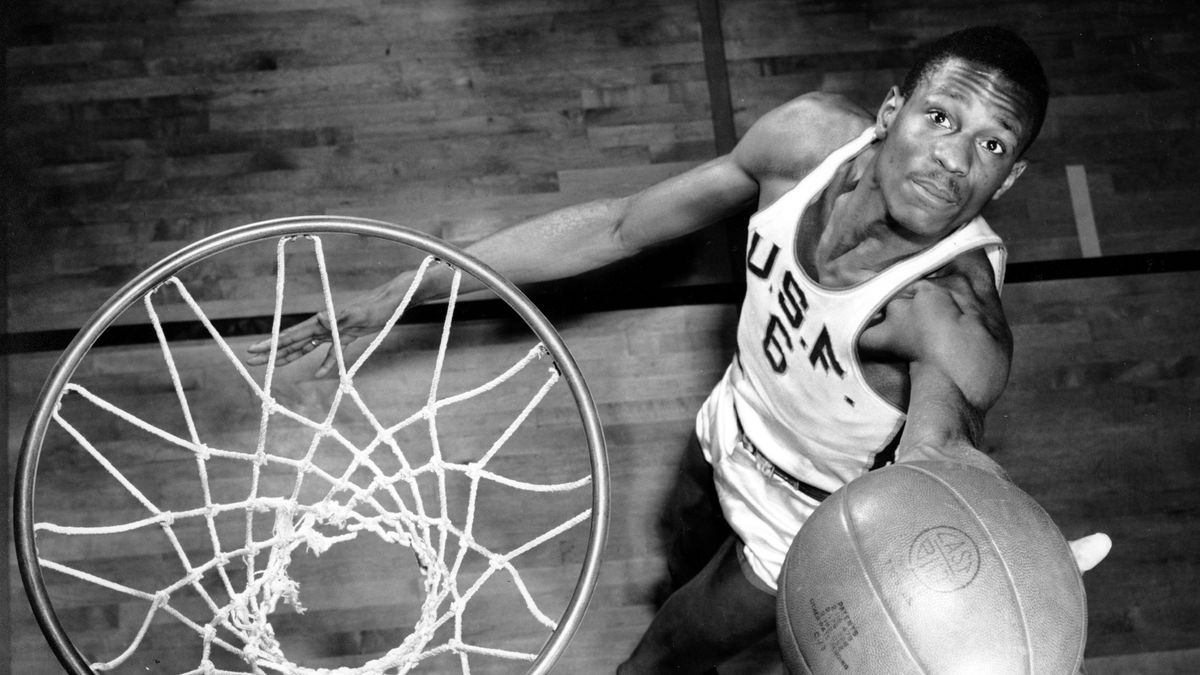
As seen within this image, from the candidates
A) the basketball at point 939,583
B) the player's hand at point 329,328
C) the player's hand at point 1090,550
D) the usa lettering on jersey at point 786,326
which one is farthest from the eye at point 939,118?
the player's hand at point 329,328

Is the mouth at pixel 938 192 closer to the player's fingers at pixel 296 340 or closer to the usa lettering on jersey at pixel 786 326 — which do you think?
the usa lettering on jersey at pixel 786 326

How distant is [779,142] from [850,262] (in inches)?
11.4

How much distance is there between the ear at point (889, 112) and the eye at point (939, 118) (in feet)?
0.25

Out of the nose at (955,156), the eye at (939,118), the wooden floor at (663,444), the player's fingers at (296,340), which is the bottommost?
the wooden floor at (663,444)

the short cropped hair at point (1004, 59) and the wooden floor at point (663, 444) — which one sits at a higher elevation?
the short cropped hair at point (1004, 59)

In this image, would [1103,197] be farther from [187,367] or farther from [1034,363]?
[187,367]

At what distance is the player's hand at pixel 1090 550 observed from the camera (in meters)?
1.63

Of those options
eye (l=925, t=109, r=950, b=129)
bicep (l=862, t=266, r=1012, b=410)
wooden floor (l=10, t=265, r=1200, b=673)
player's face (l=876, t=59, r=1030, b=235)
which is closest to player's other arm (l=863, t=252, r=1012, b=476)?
bicep (l=862, t=266, r=1012, b=410)

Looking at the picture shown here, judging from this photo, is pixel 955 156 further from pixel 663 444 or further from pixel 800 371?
pixel 663 444

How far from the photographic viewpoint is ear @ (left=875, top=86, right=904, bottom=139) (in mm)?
1923

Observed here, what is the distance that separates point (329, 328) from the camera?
232cm

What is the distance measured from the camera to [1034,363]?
8.89 ft

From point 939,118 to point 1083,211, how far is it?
1.15 meters

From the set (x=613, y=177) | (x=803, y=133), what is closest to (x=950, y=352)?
(x=803, y=133)
